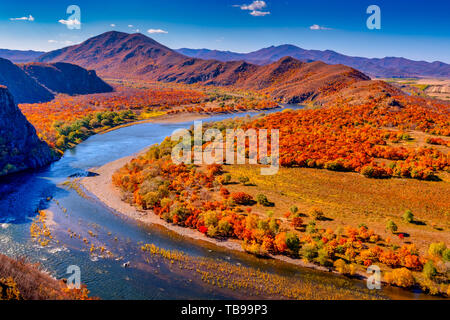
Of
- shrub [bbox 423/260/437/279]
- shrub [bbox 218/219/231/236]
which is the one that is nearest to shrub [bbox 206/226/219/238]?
shrub [bbox 218/219/231/236]

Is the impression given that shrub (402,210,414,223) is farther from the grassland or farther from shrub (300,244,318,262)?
shrub (300,244,318,262)

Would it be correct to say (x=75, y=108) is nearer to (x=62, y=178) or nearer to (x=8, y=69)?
(x=8, y=69)

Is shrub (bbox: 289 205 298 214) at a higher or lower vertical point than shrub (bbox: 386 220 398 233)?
higher

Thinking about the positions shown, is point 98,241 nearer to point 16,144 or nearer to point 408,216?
point 408,216

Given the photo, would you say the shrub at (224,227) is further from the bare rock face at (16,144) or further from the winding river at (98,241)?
the bare rock face at (16,144)

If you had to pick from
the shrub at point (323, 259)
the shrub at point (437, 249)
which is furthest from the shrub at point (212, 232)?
the shrub at point (437, 249)

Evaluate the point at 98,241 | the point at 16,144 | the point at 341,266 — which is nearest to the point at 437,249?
the point at 341,266
